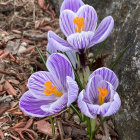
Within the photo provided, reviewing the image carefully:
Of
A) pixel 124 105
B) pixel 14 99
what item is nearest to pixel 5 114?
pixel 14 99

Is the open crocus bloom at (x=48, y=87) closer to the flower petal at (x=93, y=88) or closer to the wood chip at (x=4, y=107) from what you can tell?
the flower petal at (x=93, y=88)

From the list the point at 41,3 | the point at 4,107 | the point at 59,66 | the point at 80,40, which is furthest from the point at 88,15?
the point at 41,3

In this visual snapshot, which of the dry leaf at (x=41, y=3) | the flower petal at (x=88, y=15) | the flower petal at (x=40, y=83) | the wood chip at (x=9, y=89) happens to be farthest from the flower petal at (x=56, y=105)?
the dry leaf at (x=41, y=3)

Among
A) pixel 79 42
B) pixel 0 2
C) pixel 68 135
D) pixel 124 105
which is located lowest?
pixel 68 135

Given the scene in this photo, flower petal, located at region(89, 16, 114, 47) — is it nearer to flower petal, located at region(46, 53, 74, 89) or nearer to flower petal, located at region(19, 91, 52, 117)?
flower petal, located at region(46, 53, 74, 89)

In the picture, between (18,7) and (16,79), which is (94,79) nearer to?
(16,79)

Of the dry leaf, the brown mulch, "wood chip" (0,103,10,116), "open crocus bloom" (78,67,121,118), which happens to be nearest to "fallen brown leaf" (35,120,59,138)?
the brown mulch
